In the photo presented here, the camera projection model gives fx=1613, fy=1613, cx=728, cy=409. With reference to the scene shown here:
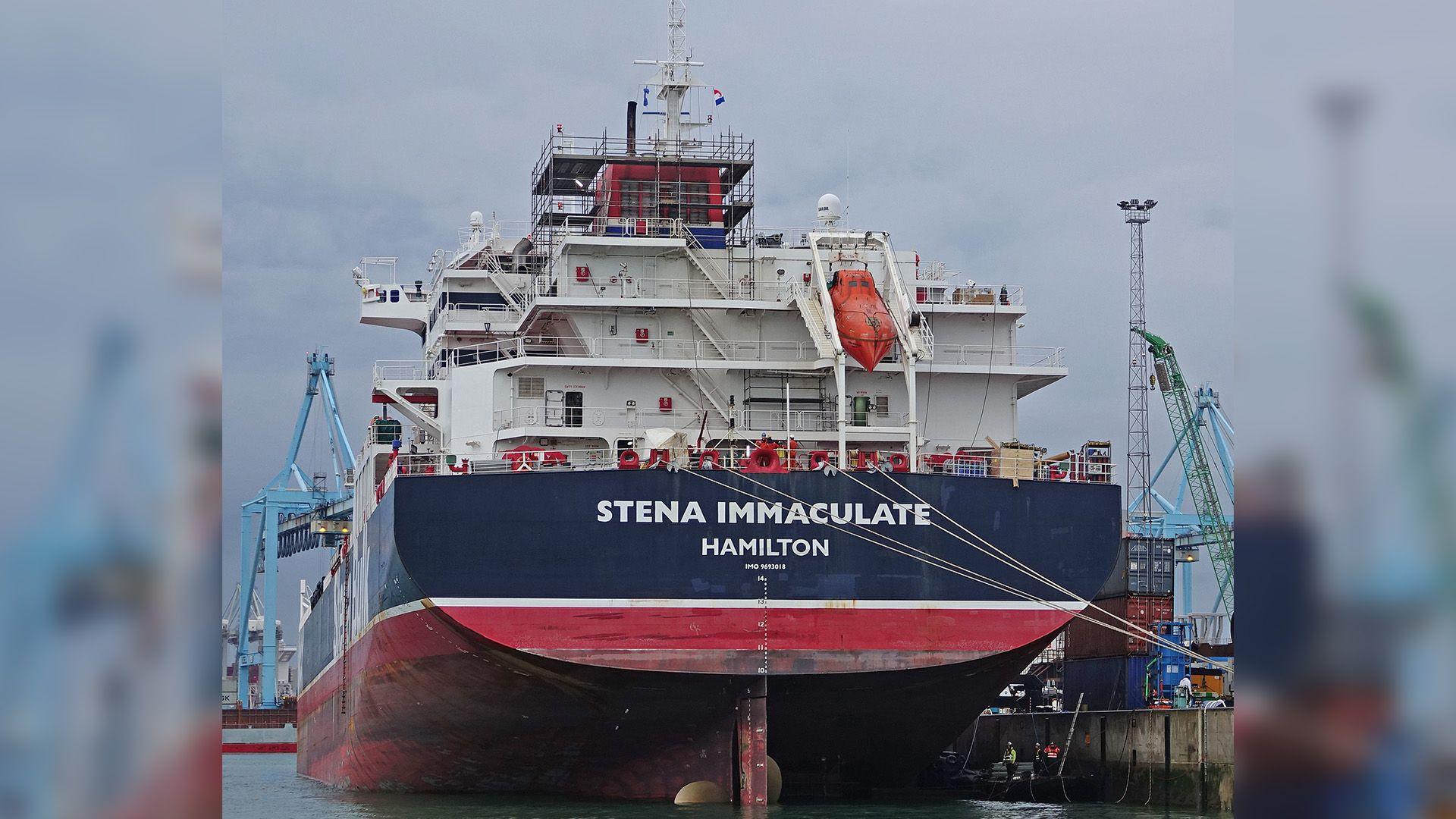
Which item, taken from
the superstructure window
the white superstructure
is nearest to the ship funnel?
the white superstructure

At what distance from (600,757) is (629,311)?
24.3ft

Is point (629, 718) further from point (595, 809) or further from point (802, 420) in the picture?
point (802, 420)

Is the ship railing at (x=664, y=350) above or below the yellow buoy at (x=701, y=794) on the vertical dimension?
above

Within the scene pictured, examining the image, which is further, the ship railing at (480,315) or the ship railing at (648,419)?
the ship railing at (480,315)

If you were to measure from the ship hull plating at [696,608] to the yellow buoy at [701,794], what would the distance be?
152 millimetres

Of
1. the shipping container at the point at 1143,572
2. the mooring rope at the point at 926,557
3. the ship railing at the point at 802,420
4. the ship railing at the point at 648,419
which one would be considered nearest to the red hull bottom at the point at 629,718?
the mooring rope at the point at 926,557

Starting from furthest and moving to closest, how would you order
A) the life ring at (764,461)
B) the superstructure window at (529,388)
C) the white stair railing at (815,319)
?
1. the superstructure window at (529,388)
2. the white stair railing at (815,319)
3. the life ring at (764,461)

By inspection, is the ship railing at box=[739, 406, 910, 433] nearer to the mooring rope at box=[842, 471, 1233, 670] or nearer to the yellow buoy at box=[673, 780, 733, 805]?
the mooring rope at box=[842, 471, 1233, 670]

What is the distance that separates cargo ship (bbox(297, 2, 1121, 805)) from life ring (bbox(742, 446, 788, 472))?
4cm

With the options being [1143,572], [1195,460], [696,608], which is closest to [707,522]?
[696,608]

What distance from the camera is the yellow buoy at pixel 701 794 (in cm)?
2283

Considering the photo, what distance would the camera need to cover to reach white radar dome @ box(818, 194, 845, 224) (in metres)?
28.7

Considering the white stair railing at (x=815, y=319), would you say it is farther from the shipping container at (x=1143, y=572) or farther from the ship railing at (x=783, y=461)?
the shipping container at (x=1143, y=572)
